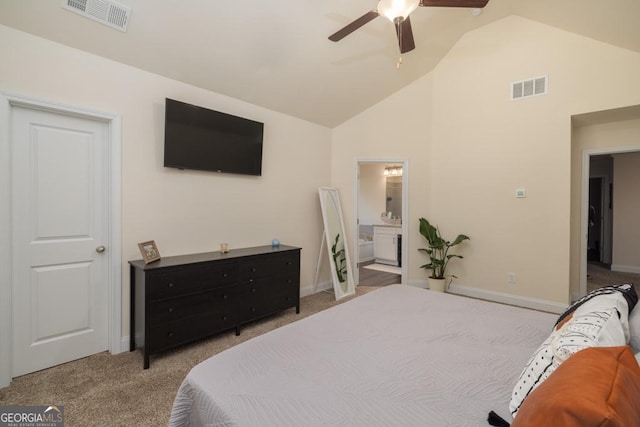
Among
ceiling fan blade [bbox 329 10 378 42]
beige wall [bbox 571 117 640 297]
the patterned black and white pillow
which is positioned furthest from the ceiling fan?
beige wall [bbox 571 117 640 297]

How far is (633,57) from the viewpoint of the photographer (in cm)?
305

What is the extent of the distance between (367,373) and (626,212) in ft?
22.7

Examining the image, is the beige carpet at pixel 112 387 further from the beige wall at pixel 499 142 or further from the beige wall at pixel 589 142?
the beige wall at pixel 589 142

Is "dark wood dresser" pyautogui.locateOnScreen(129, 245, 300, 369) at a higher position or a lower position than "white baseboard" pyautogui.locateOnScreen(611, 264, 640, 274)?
higher

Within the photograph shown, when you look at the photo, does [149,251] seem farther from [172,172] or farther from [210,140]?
[210,140]

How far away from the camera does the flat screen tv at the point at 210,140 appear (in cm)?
271

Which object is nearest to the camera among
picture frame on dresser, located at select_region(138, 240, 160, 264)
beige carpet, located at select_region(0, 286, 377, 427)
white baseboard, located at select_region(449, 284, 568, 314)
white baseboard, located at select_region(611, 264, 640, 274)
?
beige carpet, located at select_region(0, 286, 377, 427)

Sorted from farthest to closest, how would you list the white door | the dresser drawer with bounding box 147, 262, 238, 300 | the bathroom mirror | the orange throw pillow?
the bathroom mirror → the dresser drawer with bounding box 147, 262, 238, 300 → the white door → the orange throw pillow

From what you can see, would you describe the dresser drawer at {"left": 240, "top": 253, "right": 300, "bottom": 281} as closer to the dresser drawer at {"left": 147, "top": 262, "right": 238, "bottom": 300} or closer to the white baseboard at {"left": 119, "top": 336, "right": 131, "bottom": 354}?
the dresser drawer at {"left": 147, "top": 262, "right": 238, "bottom": 300}

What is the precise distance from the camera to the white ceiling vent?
2.00 meters

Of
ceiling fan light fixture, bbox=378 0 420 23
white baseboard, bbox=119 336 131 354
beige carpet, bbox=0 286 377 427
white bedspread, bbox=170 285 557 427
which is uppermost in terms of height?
ceiling fan light fixture, bbox=378 0 420 23

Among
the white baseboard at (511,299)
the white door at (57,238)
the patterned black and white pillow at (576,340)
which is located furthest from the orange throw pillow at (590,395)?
the white baseboard at (511,299)

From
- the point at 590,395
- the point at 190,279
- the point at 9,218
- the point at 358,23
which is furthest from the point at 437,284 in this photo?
the point at 9,218

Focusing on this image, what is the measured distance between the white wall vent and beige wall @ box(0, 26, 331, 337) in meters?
A: 2.68
